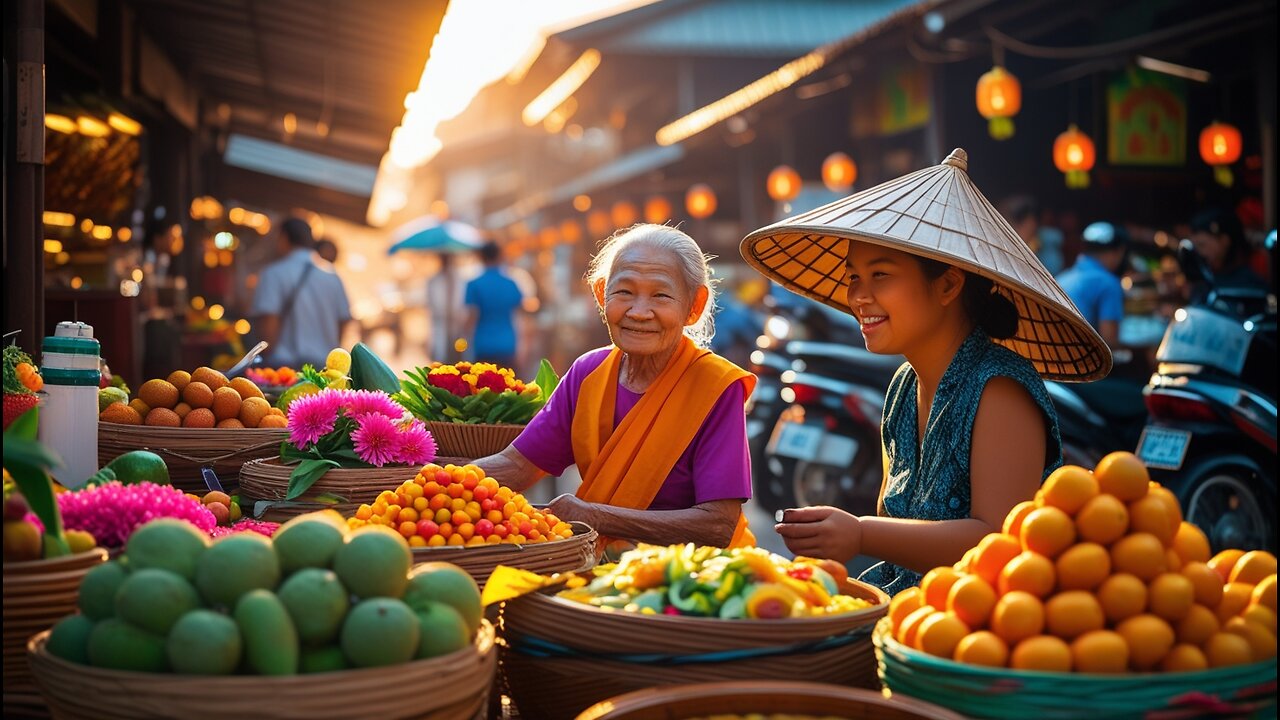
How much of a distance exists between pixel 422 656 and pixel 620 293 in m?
1.65

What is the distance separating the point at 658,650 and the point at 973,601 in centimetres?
46

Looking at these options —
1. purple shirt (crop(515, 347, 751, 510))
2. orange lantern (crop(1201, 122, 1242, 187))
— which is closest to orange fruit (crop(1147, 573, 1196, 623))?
purple shirt (crop(515, 347, 751, 510))

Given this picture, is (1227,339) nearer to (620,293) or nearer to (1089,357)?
(1089,357)

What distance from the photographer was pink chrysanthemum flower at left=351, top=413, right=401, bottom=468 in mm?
2898

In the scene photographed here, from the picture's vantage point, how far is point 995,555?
1.72 m

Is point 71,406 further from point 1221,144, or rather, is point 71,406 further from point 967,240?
point 1221,144

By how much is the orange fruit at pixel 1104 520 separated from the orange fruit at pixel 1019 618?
0.12m

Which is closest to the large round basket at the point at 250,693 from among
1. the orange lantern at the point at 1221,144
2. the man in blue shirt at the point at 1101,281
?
the man in blue shirt at the point at 1101,281

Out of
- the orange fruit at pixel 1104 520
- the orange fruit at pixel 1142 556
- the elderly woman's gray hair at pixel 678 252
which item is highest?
the elderly woman's gray hair at pixel 678 252

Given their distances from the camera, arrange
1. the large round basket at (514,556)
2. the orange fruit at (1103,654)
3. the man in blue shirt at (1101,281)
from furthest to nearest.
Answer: the man in blue shirt at (1101,281)
the large round basket at (514,556)
the orange fruit at (1103,654)

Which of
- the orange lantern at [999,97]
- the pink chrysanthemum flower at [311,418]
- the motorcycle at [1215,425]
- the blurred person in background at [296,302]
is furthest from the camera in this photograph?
the orange lantern at [999,97]

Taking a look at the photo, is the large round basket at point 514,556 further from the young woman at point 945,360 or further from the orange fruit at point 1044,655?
the orange fruit at point 1044,655

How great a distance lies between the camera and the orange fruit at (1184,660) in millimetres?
1565

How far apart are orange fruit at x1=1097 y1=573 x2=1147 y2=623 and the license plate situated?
15.2 feet
